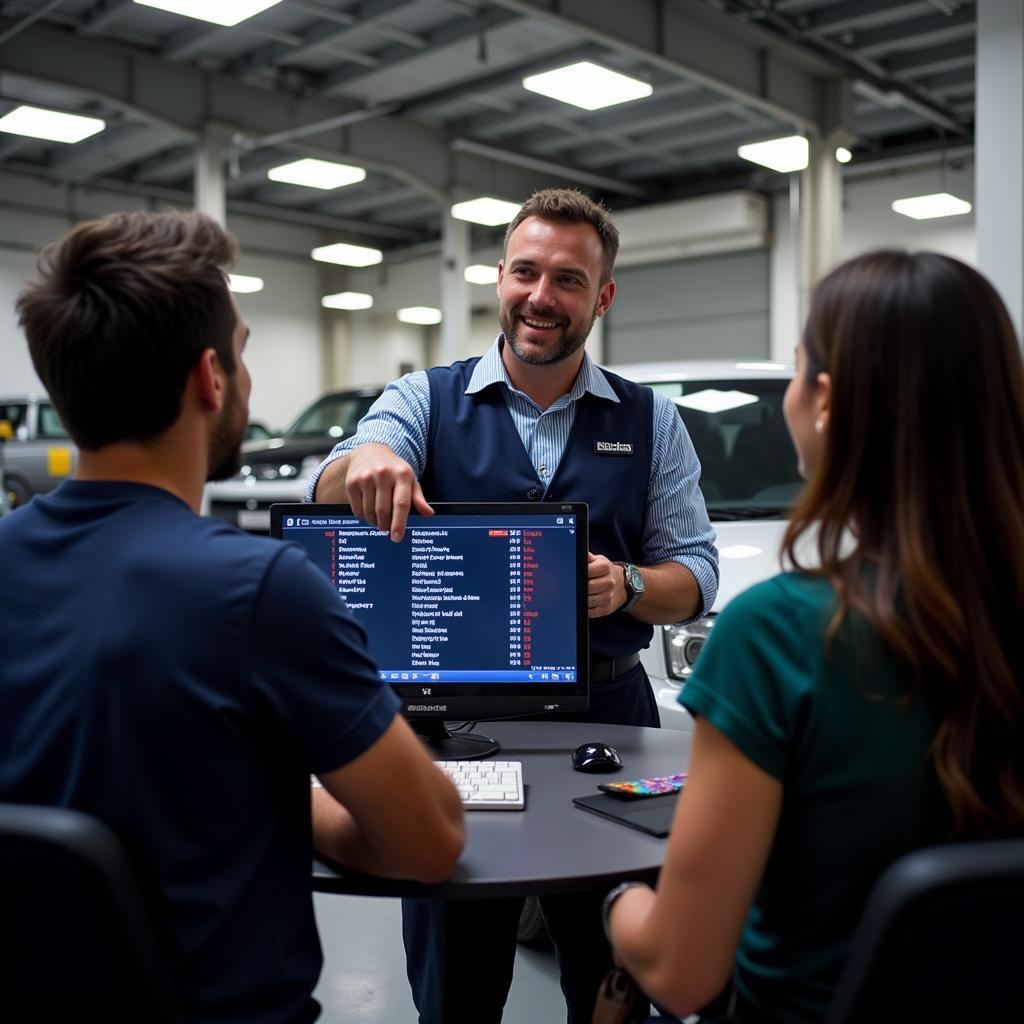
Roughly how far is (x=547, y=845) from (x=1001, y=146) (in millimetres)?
5270

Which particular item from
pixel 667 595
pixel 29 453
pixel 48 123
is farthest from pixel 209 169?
pixel 667 595

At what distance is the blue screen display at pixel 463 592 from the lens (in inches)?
78.4

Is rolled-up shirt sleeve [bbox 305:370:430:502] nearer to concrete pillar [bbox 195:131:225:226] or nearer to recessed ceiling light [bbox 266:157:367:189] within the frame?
concrete pillar [bbox 195:131:225:226]

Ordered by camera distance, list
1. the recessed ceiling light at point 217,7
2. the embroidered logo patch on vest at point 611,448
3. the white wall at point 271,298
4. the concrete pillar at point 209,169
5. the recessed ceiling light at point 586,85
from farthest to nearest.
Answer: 1. the white wall at point 271,298
2. the concrete pillar at point 209,169
3. the recessed ceiling light at point 586,85
4. the recessed ceiling light at point 217,7
5. the embroidered logo patch on vest at point 611,448

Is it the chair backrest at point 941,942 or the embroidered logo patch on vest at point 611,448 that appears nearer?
the chair backrest at point 941,942

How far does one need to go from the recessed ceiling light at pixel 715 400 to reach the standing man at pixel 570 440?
64.0 inches

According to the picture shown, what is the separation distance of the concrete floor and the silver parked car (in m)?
9.43

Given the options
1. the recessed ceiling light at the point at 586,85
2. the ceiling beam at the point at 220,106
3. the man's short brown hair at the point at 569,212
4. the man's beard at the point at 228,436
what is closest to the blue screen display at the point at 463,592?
the man's beard at the point at 228,436

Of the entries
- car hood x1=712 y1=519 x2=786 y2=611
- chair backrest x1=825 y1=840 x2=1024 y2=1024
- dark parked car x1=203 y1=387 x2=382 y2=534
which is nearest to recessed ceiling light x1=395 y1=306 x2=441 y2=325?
dark parked car x1=203 y1=387 x2=382 y2=534

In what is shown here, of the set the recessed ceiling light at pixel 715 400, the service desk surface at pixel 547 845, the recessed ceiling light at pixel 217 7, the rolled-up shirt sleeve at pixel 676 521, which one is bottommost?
the service desk surface at pixel 547 845

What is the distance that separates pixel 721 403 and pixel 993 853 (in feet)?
10.8

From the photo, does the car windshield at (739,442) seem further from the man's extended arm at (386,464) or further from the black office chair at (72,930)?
the black office chair at (72,930)

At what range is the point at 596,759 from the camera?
192cm

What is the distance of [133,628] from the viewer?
Answer: 1.13 metres
